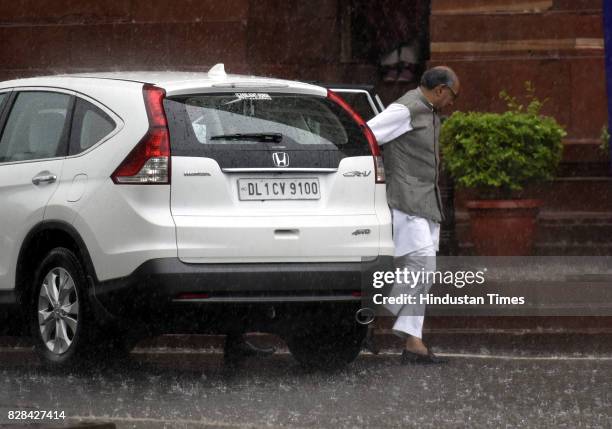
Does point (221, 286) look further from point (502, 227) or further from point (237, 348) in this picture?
point (502, 227)

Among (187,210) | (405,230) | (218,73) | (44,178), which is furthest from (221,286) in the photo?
(405,230)

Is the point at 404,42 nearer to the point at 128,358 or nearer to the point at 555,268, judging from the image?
the point at 555,268

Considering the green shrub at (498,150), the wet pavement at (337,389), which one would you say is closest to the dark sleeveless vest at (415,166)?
the wet pavement at (337,389)

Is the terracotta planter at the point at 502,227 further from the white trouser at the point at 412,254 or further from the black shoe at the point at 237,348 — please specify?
the black shoe at the point at 237,348

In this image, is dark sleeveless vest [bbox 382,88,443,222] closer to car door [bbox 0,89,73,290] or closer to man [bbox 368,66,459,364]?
man [bbox 368,66,459,364]

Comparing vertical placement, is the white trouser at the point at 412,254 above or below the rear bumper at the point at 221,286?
below

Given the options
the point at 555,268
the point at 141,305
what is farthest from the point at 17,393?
the point at 555,268

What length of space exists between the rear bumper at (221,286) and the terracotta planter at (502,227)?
5896mm

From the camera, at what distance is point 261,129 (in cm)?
909

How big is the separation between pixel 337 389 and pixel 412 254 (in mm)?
1523

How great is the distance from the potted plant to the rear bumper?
5.79 metres

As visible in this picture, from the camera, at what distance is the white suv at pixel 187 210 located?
8.73 meters

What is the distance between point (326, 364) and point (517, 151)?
5.21 m

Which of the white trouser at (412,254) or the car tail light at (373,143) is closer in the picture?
the car tail light at (373,143)
